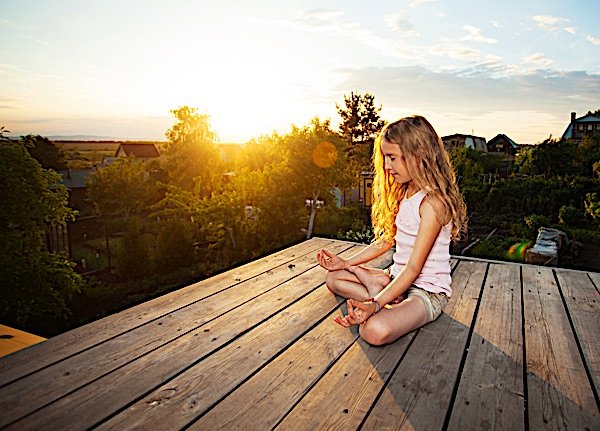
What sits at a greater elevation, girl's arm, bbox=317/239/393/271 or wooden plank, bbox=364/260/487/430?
girl's arm, bbox=317/239/393/271

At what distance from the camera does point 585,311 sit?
200 centimetres

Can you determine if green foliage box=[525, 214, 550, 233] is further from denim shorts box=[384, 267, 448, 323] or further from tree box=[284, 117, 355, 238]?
denim shorts box=[384, 267, 448, 323]

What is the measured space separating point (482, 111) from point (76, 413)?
14.6 m

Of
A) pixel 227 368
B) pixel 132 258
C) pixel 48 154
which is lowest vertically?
pixel 132 258

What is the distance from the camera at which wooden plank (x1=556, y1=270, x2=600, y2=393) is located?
1.54 metres

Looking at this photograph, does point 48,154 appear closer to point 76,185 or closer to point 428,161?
point 76,185

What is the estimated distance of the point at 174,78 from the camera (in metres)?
9.37

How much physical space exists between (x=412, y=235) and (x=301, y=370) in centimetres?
87

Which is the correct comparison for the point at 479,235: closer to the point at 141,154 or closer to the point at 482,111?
the point at 482,111

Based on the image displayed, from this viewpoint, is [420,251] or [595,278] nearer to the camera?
[420,251]

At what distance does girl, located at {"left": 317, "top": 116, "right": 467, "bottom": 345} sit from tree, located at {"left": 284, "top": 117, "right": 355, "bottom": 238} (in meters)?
8.49

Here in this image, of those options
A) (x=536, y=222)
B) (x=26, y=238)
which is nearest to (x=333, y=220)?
(x=536, y=222)

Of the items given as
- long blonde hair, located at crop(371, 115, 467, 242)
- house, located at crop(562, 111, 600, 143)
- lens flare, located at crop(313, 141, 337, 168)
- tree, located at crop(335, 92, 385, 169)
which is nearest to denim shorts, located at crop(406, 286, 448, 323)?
long blonde hair, located at crop(371, 115, 467, 242)

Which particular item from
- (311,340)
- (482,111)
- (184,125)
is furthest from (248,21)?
(184,125)
